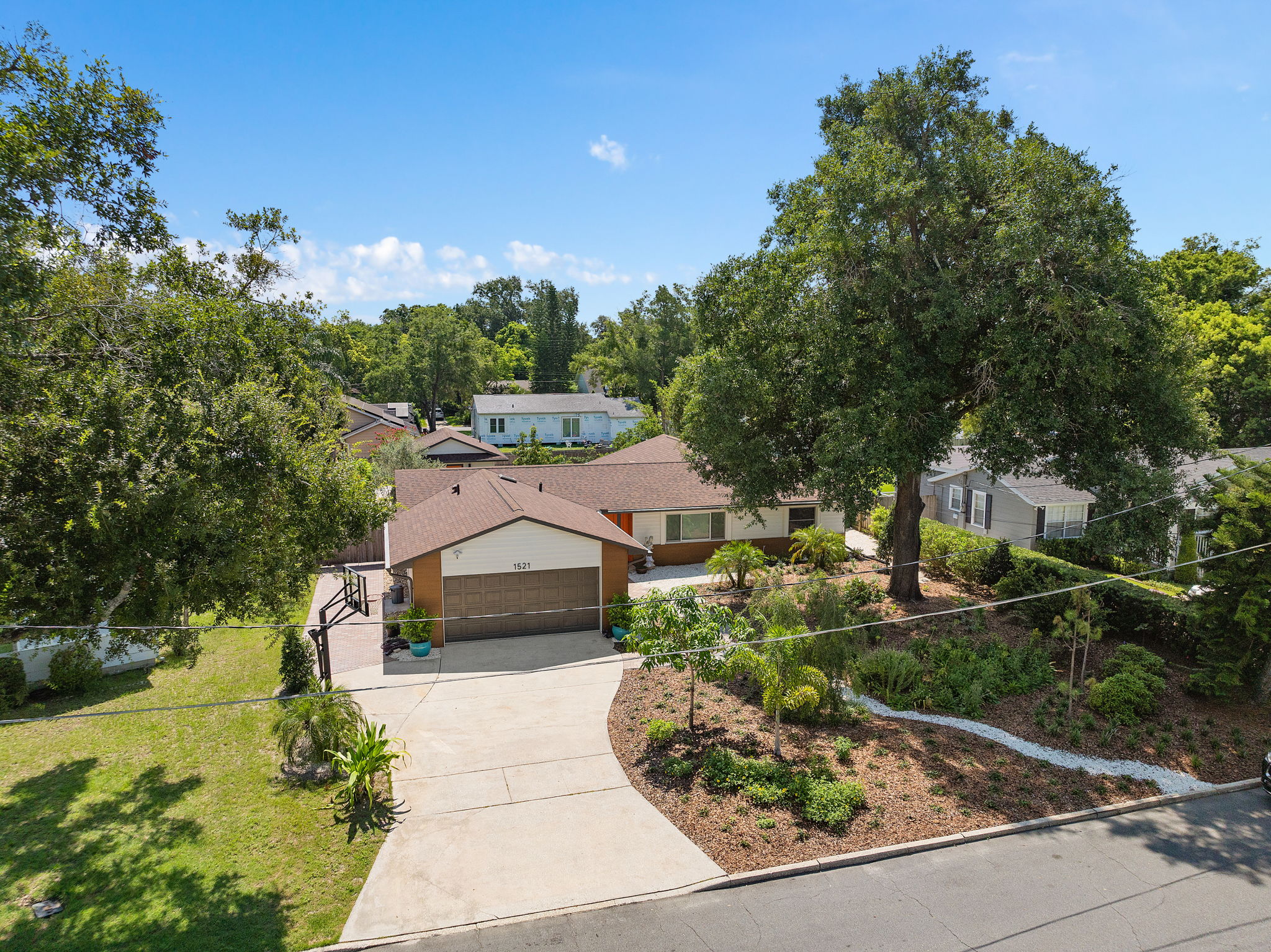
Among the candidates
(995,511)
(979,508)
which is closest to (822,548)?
(995,511)

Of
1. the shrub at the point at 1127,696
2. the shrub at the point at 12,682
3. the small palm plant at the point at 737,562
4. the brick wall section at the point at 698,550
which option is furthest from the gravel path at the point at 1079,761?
the shrub at the point at 12,682

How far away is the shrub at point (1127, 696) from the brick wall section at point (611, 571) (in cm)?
1136

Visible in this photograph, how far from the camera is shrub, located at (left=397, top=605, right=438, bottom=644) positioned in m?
18.0

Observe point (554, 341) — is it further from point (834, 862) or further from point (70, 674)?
point (834, 862)

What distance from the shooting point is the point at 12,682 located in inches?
567

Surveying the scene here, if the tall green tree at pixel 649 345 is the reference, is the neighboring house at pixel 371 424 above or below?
below

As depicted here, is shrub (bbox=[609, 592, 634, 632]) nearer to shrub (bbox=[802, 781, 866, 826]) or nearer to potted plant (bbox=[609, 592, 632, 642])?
potted plant (bbox=[609, 592, 632, 642])

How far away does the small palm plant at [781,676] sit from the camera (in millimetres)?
12227

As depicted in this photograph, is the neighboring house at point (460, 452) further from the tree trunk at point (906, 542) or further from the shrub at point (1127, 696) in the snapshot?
the shrub at point (1127, 696)

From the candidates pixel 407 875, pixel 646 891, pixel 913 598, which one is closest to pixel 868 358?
pixel 913 598

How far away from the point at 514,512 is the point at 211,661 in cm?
838

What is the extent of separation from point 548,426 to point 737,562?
44095 mm

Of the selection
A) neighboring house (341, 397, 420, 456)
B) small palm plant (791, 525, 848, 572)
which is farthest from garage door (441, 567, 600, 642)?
neighboring house (341, 397, 420, 456)

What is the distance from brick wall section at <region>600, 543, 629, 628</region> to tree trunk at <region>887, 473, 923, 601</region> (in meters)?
7.90
